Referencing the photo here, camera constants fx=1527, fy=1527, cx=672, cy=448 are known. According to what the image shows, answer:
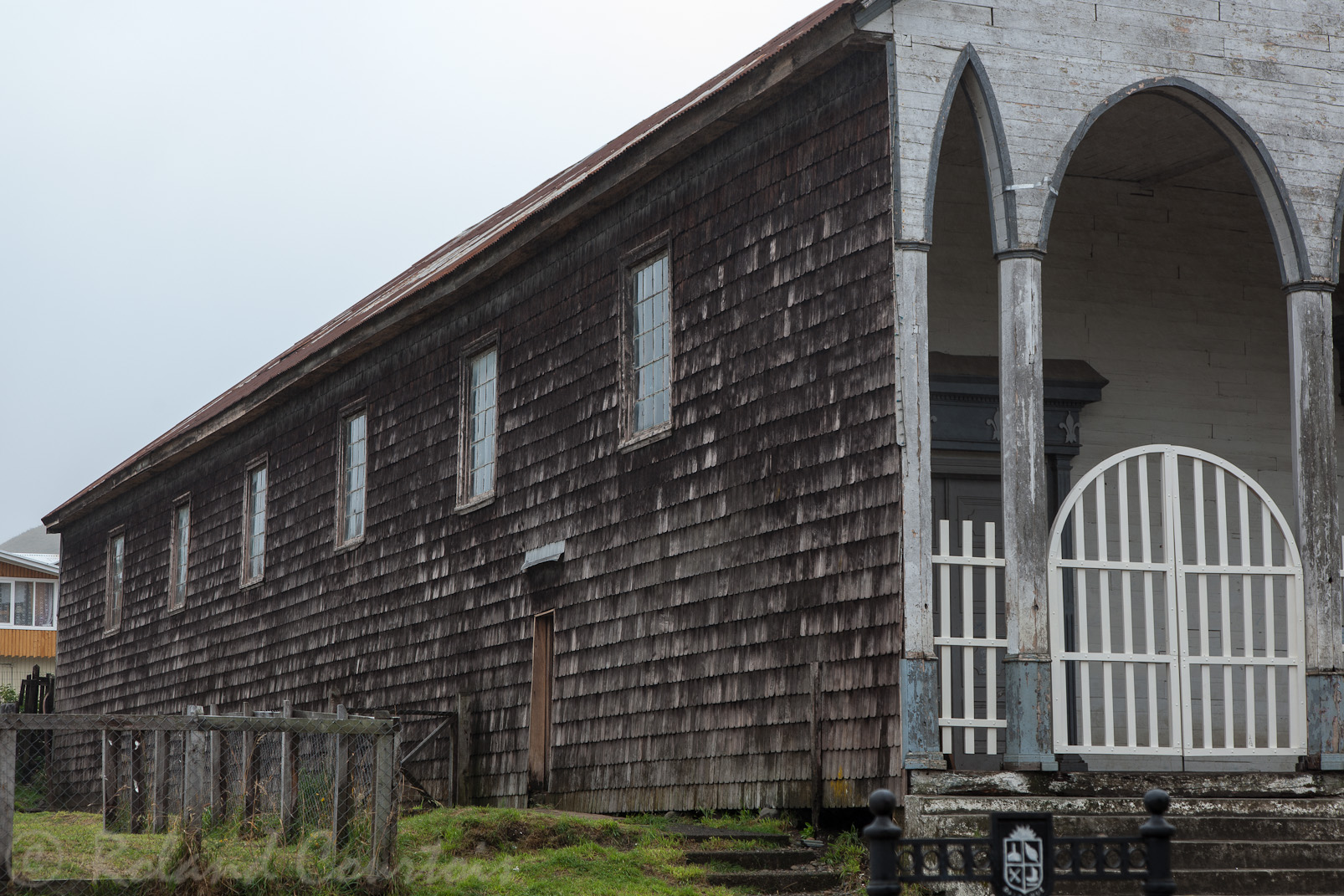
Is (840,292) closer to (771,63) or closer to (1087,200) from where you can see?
(771,63)

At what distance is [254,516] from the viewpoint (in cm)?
1903

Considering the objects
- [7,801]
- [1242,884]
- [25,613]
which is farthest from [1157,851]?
[25,613]

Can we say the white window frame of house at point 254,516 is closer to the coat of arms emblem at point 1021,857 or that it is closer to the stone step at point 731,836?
the stone step at point 731,836

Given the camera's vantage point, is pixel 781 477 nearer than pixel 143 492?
Yes

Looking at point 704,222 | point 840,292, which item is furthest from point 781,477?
point 704,222

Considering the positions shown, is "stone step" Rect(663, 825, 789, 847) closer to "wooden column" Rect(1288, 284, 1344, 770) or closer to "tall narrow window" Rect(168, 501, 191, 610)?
"wooden column" Rect(1288, 284, 1344, 770)

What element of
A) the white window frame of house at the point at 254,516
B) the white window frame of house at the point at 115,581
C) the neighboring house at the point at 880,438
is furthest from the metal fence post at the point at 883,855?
the white window frame of house at the point at 115,581

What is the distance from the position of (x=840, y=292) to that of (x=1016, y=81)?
1.58 m

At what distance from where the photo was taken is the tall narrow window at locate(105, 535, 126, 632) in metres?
23.4

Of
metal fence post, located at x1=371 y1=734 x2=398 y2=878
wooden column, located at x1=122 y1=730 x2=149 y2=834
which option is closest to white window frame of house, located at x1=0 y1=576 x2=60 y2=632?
wooden column, located at x1=122 y1=730 x2=149 y2=834

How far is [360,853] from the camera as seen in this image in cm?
752

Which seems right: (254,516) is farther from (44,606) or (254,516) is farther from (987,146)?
(44,606)

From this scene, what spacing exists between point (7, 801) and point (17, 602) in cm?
4248

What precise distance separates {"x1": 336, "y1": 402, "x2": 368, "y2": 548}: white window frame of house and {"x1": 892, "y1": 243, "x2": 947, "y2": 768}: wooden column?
9.07 metres
